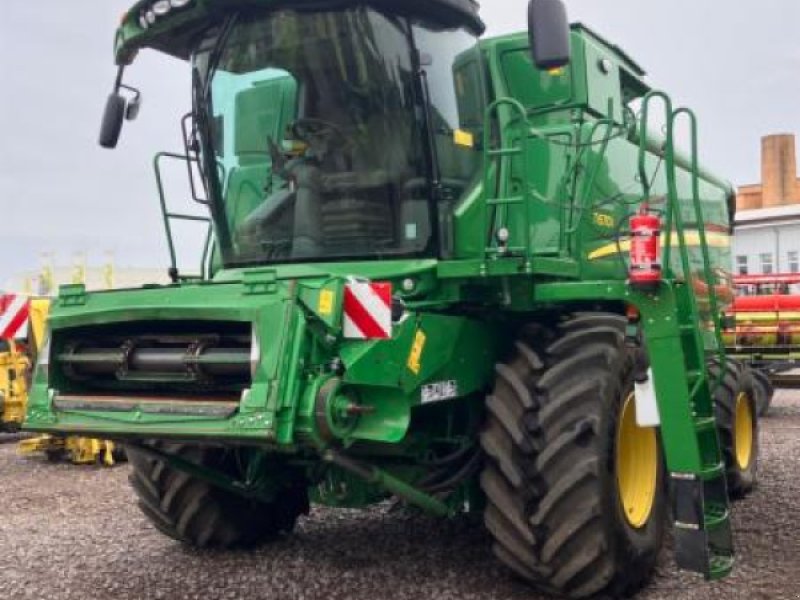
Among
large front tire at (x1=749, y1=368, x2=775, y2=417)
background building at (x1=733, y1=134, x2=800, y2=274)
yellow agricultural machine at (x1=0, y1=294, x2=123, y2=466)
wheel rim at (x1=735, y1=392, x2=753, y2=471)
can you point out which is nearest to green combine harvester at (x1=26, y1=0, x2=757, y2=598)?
wheel rim at (x1=735, y1=392, x2=753, y2=471)

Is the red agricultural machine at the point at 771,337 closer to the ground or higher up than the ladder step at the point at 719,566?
higher up

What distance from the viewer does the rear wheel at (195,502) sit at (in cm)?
489

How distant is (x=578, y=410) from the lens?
4066 mm

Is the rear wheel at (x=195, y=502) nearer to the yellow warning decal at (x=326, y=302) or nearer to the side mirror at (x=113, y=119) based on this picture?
the yellow warning decal at (x=326, y=302)

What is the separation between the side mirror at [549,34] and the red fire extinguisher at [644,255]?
752 millimetres

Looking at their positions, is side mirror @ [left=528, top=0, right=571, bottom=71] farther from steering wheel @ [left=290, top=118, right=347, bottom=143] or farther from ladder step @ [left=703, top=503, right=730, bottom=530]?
ladder step @ [left=703, top=503, right=730, bottom=530]

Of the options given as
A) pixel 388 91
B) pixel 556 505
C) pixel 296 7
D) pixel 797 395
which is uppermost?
pixel 296 7

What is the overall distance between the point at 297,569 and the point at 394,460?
83cm

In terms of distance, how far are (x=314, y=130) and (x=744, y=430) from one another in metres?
4.36

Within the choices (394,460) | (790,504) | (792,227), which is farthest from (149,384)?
(792,227)

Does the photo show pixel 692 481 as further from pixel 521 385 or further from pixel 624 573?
pixel 521 385

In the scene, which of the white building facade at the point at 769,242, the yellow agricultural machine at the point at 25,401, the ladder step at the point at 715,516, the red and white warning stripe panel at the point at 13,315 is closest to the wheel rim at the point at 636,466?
the ladder step at the point at 715,516

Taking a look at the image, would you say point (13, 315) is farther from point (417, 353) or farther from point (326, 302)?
point (417, 353)

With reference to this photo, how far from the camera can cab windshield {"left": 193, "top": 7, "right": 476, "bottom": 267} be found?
4.31m
